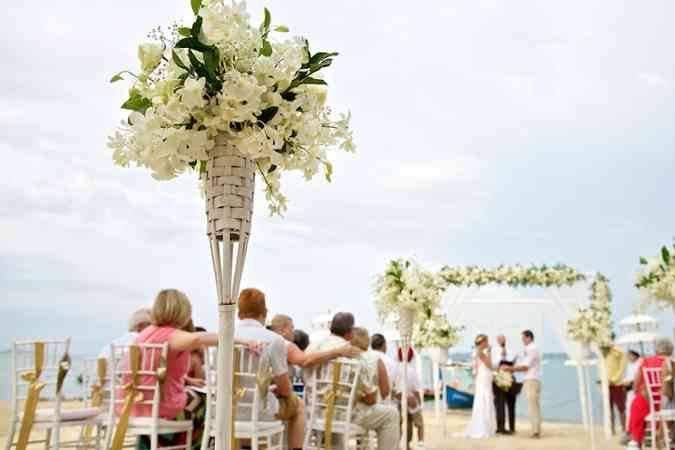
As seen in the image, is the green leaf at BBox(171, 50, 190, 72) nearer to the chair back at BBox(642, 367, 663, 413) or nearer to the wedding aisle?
the chair back at BBox(642, 367, 663, 413)

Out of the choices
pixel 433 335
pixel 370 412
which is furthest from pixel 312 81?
pixel 433 335

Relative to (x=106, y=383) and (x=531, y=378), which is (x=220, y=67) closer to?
(x=106, y=383)

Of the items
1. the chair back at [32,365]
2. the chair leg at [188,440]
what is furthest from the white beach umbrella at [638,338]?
the chair back at [32,365]

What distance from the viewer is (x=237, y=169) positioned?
6.19 feet

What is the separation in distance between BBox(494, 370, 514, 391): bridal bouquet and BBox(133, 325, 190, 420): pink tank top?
7.16 meters

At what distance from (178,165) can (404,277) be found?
497cm

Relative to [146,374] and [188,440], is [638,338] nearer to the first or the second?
[188,440]

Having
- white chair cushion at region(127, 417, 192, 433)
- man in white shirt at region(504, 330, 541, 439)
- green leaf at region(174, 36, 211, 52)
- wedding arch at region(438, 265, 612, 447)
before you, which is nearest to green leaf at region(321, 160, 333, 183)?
green leaf at region(174, 36, 211, 52)

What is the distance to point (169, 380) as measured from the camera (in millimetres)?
3623

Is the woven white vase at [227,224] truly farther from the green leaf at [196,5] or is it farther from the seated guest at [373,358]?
the seated guest at [373,358]

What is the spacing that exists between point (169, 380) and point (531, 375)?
A: 7366 mm

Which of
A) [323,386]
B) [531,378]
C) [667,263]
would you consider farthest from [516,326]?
[323,386]

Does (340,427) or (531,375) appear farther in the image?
(531,375)

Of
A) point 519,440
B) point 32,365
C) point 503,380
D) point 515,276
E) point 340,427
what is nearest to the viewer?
point 32,365
